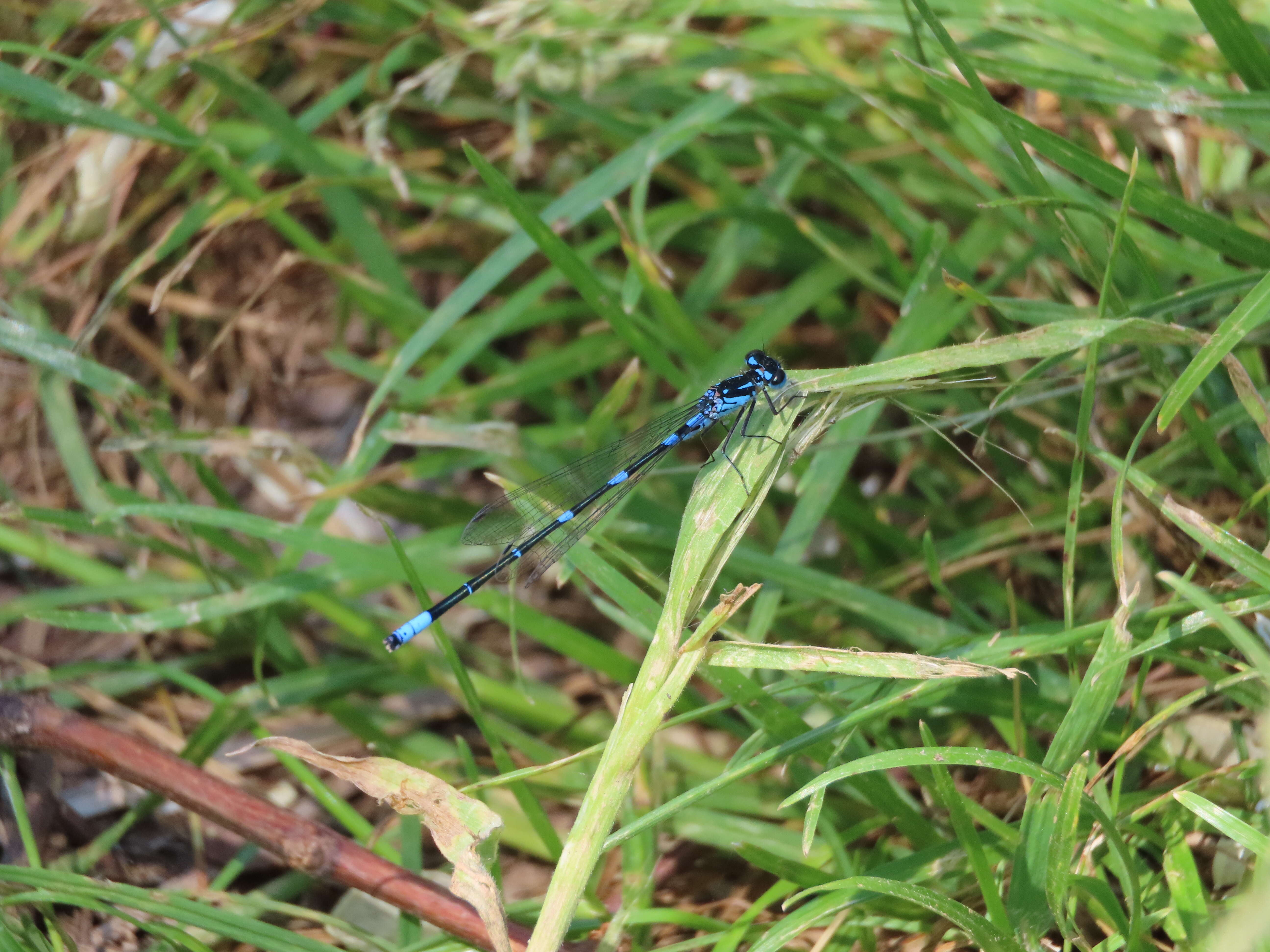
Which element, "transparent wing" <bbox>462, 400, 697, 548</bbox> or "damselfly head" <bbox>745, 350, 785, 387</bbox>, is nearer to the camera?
"transparent wing" <bbox>462, 400, 697, 548</bbox>

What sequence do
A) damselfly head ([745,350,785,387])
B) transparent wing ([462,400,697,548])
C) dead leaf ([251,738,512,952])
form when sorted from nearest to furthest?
dead leaf ([251,738,512,952]) < transparent wing ([462,400,697,548]) < damselfly head ([745,350,785,387])

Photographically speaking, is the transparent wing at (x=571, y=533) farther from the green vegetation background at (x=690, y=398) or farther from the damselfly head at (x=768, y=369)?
the damselfly head at (x=768, y=369)

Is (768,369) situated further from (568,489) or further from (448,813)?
(448,813)

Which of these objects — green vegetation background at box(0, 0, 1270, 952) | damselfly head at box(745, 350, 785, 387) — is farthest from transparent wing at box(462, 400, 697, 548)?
damselfly head at box(745, 350, 785, 387)

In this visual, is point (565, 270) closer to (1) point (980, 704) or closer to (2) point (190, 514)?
(2) point (190, 514)

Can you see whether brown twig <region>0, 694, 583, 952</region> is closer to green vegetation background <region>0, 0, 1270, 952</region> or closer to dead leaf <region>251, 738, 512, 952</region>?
green vegetation background <region>0, 0, 1270, 952</region>

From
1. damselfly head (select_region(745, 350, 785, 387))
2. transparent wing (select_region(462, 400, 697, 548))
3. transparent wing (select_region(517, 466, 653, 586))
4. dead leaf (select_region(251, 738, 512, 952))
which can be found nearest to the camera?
dead leaf (select_region(251, 738, 512, 952))

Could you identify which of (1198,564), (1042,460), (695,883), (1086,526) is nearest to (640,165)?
(1042,460)
